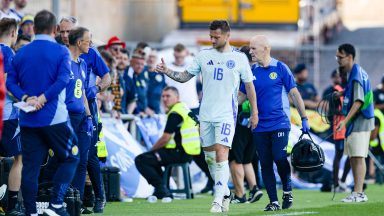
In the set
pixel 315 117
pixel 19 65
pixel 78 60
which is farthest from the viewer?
pixel 315 117

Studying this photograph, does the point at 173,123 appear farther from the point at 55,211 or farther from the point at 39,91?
the point at 39,91

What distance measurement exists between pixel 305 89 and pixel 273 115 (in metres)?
8.72

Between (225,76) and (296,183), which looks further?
(296,183)

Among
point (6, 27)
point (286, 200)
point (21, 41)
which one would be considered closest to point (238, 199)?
point (286, 200)

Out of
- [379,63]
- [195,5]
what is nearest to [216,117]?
[379,63]

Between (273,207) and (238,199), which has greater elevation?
(273,207)

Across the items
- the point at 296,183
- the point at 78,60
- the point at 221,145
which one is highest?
the point at 78,60

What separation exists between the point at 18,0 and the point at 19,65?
681 centimetres

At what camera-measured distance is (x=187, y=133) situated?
1812cm

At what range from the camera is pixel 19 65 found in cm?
1248

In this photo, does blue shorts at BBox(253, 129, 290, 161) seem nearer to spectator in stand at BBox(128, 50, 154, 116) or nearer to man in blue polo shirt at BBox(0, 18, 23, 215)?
man in blue polo shirt at BBox(0, 18, 23, 215)

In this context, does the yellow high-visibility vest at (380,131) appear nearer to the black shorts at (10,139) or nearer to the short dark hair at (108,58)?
the short dark hair at (108,58)

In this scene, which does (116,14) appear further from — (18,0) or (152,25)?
(18,0)

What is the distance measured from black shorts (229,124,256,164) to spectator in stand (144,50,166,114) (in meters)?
2.76
